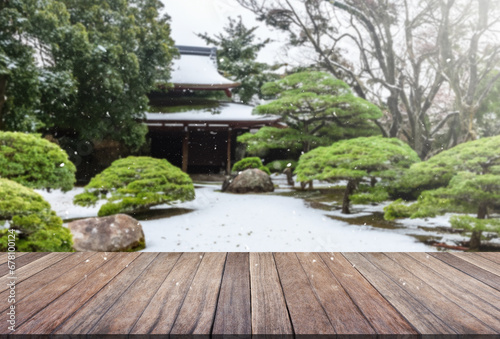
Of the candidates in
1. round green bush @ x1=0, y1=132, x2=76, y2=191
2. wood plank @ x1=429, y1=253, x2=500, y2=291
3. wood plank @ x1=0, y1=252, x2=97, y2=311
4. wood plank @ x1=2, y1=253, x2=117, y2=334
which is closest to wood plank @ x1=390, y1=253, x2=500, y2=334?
wood plank @ x1=429, y1=253, x2=500, y2=291

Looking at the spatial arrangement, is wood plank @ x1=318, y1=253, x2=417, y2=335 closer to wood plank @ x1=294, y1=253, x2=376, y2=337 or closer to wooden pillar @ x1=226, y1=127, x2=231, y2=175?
wood plank @ x1=294, y1=253, x2=376, y2=337

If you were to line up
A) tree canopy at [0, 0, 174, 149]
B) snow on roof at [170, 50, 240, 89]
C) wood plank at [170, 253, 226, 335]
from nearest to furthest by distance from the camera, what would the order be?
wood plank at [170, 253, 226, 335] → tree canopy at [0, 0, 174, 149] → snow on roof at [170, 50, 240, 89]

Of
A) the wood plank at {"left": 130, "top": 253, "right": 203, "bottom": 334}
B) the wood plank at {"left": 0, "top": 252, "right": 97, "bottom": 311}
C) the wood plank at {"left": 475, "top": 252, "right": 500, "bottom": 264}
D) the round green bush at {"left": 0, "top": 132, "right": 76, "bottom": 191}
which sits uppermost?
the round green bush at {"left": 0, "top": 132, "right": 76, "bottom": 191}

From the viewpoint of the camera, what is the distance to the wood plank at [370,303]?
1.07 m

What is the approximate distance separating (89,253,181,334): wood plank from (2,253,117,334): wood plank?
0.23 metres

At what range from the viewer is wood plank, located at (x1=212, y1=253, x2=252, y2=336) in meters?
1.06

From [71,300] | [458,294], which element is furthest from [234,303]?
[458,294]

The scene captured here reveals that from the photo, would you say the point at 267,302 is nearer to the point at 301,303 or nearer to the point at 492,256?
the point at 301,303

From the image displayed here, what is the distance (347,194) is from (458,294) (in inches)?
54.4

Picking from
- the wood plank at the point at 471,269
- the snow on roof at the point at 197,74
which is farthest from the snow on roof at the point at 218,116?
the wood plank at the point at 471,269

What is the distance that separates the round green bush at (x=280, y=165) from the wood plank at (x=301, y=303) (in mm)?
1096

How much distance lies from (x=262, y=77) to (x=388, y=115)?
98 cm

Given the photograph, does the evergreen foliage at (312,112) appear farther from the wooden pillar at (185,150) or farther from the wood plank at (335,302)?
the wood plank at (335,302)

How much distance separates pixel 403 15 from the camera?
8.99 ft
